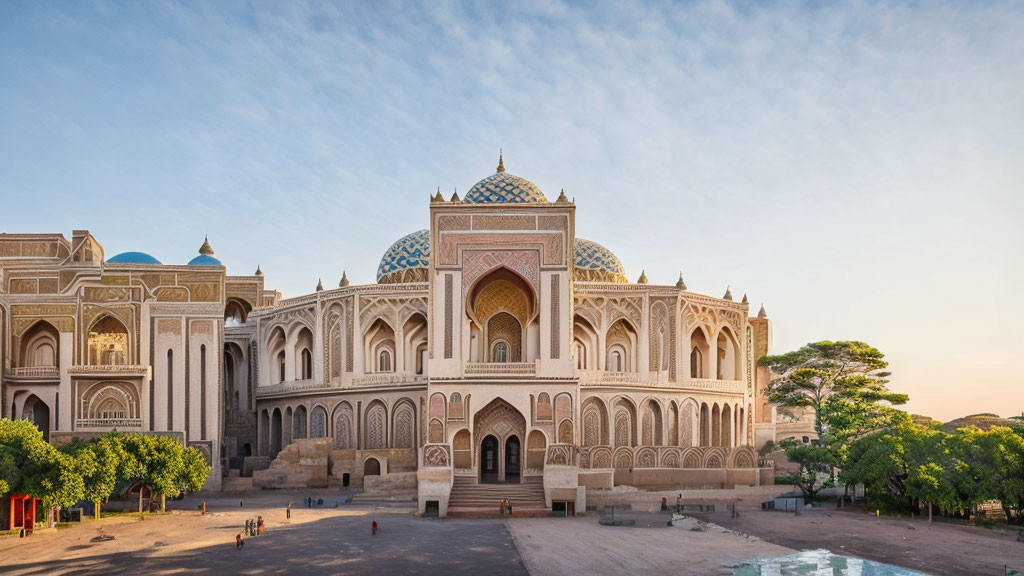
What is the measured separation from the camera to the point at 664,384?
41.5 metres

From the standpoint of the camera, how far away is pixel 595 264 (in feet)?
155

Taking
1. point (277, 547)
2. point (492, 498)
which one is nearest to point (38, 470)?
point (277, 547)

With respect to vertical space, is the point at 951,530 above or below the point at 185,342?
below

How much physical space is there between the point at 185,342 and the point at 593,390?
18.0 metres

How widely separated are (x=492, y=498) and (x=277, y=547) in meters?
9.27

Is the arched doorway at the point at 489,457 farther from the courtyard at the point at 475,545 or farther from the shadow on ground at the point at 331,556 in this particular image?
the shadow on ground at the point at 331,556

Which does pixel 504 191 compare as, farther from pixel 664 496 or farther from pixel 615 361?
pixel 664 496

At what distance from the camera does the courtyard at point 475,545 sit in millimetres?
21219

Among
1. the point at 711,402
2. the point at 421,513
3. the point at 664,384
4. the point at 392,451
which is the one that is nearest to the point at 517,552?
the point at 421,513

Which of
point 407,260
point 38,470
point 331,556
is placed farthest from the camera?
point 407,260

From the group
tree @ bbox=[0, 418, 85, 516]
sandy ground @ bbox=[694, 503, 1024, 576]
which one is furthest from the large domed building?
tree @ bbox=[0, 418, 85, 516]

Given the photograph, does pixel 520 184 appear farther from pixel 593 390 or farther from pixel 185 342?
pixel 185 342

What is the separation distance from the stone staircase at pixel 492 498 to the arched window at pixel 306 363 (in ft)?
51.2

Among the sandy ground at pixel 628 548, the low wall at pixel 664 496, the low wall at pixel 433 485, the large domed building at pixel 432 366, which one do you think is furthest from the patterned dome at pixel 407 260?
the sandy ground at pixel 628 548
